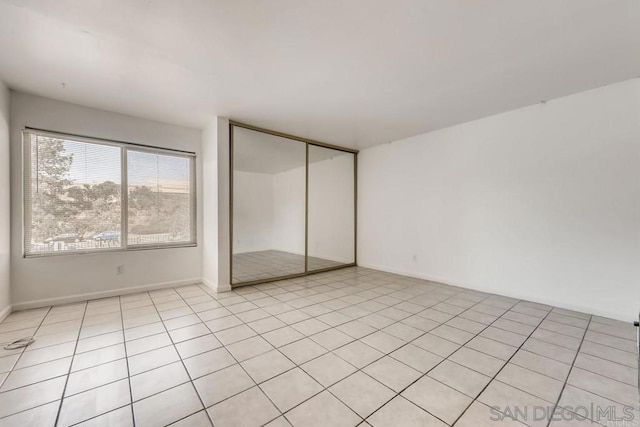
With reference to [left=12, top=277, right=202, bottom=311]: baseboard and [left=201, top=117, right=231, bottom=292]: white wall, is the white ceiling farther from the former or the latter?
[left=12, top=277, right=202, bottom=311]: baseboard

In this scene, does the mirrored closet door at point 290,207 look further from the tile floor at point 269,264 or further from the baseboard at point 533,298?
the baseboard at point 533,298

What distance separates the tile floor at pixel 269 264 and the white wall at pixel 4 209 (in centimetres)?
249

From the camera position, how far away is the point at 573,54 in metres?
2.33

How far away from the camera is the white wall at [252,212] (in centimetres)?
438

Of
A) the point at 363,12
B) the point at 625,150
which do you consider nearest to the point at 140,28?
the point at 363,12

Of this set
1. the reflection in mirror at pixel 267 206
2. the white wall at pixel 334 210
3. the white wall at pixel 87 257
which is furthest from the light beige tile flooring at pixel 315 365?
the white wall at pixel 334 210

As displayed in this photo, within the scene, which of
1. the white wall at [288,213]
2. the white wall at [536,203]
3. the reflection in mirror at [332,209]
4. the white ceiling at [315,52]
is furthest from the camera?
the reflection in mirror at [332,209]

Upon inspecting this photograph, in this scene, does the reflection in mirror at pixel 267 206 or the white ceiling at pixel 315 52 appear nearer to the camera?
the white ceiling at pixel 315 52

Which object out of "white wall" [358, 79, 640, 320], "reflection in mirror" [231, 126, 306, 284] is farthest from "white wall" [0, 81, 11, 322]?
"white wall" [358, 79, 640, 320]

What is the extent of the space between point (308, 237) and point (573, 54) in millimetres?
4271

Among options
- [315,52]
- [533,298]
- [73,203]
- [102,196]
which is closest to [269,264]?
[102,196]

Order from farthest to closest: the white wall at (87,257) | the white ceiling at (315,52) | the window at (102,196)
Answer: the window at (102,196), the white wall at (87,257), the white ceiling at (315,52)

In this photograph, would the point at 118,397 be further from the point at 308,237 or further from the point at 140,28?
the point at 308,237

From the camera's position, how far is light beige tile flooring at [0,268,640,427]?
1.52 meters
